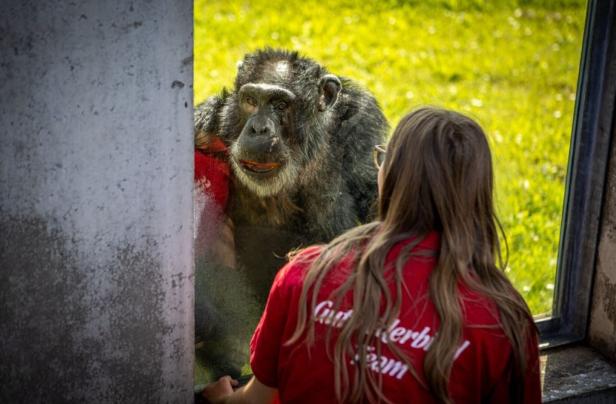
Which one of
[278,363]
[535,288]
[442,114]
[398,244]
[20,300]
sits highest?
[442,114]

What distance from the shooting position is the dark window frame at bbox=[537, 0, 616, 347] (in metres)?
3.78

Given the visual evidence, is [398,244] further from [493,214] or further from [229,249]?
[229,249]

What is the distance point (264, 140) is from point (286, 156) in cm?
19

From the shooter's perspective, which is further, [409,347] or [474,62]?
[474,62]

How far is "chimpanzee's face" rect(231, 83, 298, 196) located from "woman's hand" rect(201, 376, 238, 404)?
46.2 inches

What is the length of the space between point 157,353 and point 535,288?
3.13 m

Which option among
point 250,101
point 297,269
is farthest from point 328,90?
point 297,269

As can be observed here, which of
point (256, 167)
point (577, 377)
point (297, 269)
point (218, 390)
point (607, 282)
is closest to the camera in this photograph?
A: point (297, 269)

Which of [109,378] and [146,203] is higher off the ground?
[146,203]

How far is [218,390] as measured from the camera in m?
3.25

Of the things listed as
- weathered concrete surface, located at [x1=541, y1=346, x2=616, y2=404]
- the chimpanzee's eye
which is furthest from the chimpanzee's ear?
weathered concrete surface, located at [x1=541, y1=346, x2=616, y2=404]

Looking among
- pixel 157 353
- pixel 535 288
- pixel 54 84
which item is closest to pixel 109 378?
pixel 157 353

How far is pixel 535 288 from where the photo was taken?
520 centimetres

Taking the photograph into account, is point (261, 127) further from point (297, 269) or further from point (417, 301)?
point (417, 301)
